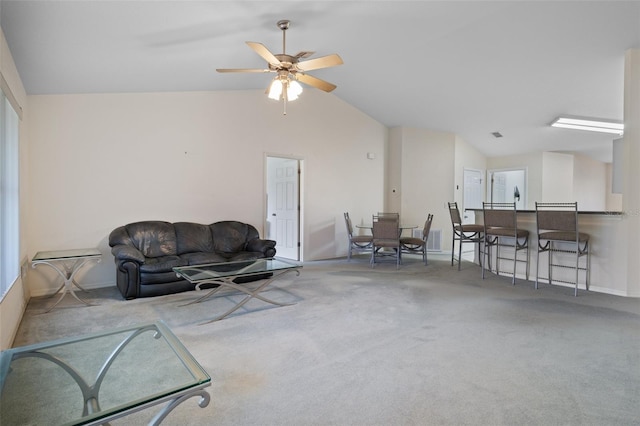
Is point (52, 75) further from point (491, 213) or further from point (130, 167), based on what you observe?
point (491, 213)

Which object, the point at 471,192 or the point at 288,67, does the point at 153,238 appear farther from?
the point at 471,192

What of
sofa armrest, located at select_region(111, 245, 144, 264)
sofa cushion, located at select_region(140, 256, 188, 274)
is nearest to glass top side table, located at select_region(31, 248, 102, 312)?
sofa armrest, located at select_region(111, 245, 144, 264)

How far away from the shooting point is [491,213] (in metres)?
4.74

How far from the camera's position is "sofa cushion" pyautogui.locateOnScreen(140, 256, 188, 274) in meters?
3.87

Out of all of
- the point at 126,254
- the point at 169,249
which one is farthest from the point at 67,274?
the point at 169,249

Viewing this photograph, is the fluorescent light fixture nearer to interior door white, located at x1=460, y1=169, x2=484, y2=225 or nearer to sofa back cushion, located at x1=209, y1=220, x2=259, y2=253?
interior door white, located at x1=460, y1=169, x2=484, y2=225

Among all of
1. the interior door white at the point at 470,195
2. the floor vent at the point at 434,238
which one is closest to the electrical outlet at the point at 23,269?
the floor vent at the point at 434,238

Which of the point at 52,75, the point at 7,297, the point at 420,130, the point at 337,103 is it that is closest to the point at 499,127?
the point at 420,130

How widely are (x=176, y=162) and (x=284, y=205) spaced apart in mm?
2273

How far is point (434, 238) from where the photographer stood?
288 inches

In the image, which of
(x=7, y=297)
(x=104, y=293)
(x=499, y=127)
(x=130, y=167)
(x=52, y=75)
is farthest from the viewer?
(x=499, y=127)

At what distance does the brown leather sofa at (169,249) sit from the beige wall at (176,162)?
28 centimetres

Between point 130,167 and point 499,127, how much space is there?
6.39m

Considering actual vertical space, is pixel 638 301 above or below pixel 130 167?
below
